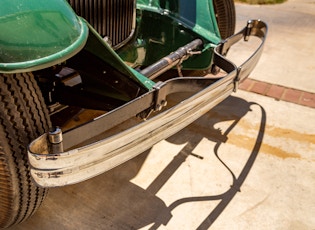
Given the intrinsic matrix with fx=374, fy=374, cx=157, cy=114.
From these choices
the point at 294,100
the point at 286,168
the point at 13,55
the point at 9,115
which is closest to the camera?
the point at 13,55

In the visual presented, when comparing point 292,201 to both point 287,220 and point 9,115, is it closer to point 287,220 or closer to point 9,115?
point 287,220

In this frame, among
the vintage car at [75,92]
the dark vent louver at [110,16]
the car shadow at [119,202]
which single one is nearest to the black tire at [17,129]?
the vintage car at [75,92]

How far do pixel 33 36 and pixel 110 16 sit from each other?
715 mm

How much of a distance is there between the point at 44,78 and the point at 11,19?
0.71 meters

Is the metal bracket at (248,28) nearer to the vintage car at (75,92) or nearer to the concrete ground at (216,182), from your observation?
the vintage car at (75,92)

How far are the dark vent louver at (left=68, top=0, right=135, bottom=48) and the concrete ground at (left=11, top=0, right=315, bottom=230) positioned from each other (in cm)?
72

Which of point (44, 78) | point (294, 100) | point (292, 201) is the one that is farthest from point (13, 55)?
point (294, 100)

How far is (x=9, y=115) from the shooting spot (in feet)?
4.11

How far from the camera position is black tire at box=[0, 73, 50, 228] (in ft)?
4.11

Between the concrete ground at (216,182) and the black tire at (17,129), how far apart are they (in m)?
0.37

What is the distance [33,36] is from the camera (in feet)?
3.76

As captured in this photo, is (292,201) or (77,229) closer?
(77,229)

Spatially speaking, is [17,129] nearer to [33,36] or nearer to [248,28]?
[33,36]

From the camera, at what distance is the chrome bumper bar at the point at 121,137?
3.94 ft
